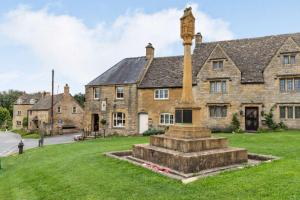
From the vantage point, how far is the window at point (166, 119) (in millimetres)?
33562

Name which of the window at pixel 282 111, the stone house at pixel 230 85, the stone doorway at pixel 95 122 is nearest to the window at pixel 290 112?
the stone house at pixel 230 85

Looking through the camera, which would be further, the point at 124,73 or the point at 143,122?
the point at 124,73

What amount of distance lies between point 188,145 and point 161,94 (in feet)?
75.0

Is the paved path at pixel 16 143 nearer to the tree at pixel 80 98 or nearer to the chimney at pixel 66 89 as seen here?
the chimney at pixel 66 89

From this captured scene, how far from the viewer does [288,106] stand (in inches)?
1134

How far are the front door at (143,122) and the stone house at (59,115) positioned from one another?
950 inches

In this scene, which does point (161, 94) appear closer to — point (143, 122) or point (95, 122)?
point (143, 122)

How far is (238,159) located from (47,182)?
7.79m

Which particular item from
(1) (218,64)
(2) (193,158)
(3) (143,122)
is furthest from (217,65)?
(2) (193,158)

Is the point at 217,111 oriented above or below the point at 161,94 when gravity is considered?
below

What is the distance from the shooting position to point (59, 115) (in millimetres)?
55594

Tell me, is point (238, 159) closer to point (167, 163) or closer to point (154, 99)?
point (167, 163)

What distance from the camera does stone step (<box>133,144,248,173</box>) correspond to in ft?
34.6

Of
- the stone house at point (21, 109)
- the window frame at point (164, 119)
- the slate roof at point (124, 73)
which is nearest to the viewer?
the window frame at point (164, 119)
